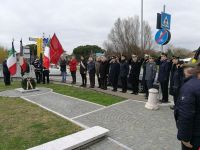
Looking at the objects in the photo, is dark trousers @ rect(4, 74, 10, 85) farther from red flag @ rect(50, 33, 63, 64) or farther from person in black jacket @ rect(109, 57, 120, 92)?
person in black jacket @ rect(109, 57, 120, 92)

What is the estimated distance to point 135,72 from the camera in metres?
12.9

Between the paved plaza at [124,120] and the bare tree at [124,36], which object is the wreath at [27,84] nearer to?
the paved plaza at [124,120]

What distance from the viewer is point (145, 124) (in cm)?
783

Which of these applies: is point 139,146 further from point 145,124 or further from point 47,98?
point 47,98

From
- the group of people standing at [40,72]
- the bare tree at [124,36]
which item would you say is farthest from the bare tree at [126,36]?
the group of people standing at [40,72]

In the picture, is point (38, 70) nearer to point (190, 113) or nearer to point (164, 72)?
point (164, 72)

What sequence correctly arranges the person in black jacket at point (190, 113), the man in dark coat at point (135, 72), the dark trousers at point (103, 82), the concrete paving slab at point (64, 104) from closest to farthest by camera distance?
the person in black jacket at point (190, 113) < the concrete paving slab at point (64, 104) < the man in dark coat at point (135, 72) < the dark trousers at point (103, 82)

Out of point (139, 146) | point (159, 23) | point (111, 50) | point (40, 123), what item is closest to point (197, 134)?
point (139, 146)

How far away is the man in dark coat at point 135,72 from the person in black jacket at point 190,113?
9.27 metres

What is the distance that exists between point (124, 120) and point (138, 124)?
57 centimetres

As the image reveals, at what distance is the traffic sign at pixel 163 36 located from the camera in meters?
10.4

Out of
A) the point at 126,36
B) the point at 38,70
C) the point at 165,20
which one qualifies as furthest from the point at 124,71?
the point at 126,36

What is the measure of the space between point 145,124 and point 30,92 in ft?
26.0

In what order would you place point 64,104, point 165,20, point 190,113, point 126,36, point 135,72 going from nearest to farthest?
point 190,113 → point 165,20 → point 64,104 → point 135,72 → point 126,36
